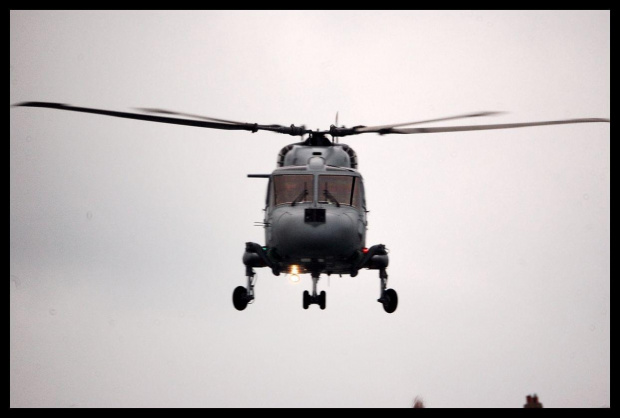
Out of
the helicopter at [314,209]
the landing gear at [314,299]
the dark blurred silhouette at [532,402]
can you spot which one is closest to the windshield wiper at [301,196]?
the helicopter at [314,209]

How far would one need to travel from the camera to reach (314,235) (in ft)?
127

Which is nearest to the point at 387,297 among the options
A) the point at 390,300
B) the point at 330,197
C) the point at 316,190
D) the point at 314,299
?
the point at 390,300

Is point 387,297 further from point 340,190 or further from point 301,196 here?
point 301,196

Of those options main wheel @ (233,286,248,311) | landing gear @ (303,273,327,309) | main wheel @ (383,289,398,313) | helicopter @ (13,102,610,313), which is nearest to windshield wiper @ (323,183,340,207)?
helicopter @ (13,102,610,313)

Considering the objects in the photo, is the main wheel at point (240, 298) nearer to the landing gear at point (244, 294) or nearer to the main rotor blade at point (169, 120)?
the landing gear at point (244, 294)

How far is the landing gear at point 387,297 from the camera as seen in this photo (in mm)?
42375

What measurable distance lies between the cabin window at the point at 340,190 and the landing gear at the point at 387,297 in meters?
3.06

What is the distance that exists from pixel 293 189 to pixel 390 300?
214 inches

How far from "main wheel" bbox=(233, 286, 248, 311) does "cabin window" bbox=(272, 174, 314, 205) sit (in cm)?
345

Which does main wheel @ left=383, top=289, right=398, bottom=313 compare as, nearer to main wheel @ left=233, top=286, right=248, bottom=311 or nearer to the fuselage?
the fuselage

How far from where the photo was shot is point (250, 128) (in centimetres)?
4200
